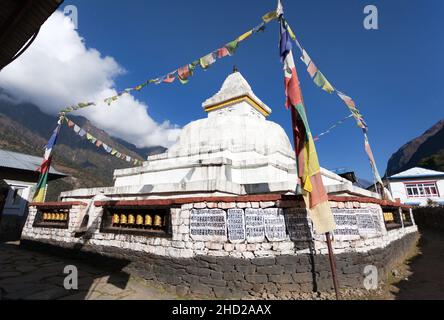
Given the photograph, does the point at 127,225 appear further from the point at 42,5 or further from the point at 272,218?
the point at 42,5

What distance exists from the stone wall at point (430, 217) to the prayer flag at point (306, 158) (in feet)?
55.7

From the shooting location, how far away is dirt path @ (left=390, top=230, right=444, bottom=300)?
5270 mm

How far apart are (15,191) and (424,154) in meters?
90.8

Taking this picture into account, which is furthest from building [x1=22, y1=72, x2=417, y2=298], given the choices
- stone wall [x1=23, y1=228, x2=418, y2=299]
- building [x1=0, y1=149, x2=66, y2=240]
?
building [x1=0, y1=149, x2=66, y2=240]

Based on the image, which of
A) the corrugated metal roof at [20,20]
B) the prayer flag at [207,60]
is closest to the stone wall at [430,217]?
the prayer flag at [207,60]

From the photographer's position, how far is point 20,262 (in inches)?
271

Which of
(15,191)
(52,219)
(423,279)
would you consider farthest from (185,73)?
(15,191)

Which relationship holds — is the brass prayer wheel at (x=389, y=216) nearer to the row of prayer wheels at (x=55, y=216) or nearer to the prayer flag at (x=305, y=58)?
the prayer flag at (x=305, y=58)

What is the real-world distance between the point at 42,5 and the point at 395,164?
11840 cm

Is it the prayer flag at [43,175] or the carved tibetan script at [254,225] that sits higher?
the prayer flag at [43,175]

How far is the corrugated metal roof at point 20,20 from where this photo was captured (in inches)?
107

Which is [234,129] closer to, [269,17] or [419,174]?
[269,17]

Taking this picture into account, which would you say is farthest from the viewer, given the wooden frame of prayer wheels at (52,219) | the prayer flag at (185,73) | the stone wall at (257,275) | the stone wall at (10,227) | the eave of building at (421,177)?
the eave of building at (421,177)
